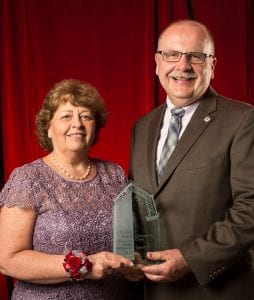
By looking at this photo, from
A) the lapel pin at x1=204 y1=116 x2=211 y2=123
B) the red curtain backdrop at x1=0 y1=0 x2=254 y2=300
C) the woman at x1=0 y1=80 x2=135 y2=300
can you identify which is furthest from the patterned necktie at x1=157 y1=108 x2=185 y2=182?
the red curtain backdrop at x1=0 y1=0 x2=254 y2=300

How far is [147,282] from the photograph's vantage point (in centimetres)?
214

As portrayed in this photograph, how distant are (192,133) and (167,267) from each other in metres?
0.51

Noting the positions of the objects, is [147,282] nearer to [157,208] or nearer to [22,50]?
[157,208]

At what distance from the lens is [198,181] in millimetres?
1976

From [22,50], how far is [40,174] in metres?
1.33

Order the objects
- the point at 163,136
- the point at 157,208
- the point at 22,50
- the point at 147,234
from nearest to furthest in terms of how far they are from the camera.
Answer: the point at 147,234 → the point at 157,208 → the point at 163,136 → the point at 22,50

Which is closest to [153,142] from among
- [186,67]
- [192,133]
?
[192,133]

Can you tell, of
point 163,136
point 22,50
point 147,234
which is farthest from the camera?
point 22,50

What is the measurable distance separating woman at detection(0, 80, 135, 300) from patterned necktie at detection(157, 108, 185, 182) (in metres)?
0.25

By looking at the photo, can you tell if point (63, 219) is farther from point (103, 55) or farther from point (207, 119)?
point (103, 55)

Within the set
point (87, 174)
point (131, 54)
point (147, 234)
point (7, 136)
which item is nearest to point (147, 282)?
point (147, 234)

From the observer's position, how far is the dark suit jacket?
75.2 inches

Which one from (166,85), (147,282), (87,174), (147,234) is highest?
(166,85)

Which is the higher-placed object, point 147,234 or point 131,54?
point 131,54
